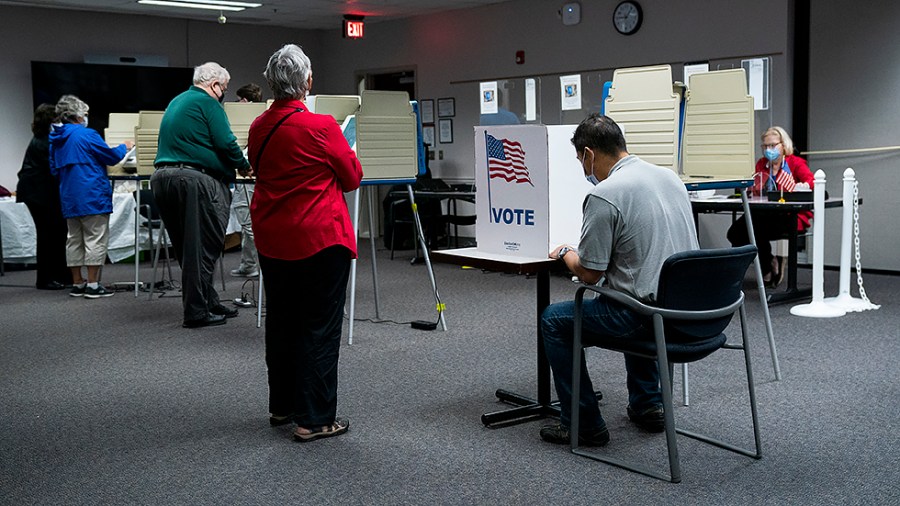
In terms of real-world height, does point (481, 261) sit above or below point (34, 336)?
above

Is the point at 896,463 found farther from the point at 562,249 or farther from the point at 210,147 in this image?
the point at 210,147

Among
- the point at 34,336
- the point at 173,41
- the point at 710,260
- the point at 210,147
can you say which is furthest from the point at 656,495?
the point at 173,41

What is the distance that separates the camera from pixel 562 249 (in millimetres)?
3271

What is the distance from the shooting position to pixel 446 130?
1109cm

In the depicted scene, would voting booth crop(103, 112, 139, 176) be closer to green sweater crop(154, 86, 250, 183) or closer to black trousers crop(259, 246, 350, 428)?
green sweater crop(154, 86, 250, 183)

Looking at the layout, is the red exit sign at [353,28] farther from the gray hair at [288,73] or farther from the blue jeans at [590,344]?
the blue jeans at [590,344]

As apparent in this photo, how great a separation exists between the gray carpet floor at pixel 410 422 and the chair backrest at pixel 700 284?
1.62 ft

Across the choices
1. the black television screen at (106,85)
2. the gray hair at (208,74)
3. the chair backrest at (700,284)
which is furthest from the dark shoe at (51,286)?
the chair backrest at (700,284)

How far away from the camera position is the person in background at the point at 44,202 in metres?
7.38

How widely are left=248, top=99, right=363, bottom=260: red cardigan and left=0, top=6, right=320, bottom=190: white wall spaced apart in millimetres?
8070

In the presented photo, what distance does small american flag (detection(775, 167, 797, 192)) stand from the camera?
20.6 ft

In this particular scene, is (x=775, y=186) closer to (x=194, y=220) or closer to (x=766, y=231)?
(x=766, y=231)

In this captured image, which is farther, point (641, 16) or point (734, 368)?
point (641, 16)

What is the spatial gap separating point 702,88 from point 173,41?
8.54 meters
